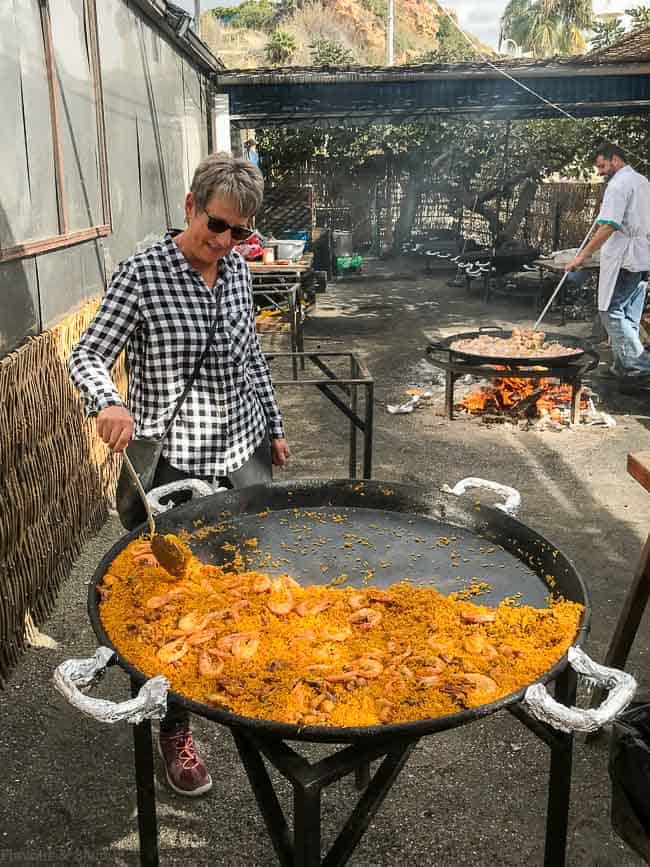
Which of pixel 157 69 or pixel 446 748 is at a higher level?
pixel 157 69

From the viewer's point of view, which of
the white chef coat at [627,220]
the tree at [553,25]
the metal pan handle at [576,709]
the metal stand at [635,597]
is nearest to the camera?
the metal pan handle at [576,709]

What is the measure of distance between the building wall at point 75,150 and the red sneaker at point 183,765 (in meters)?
2.33

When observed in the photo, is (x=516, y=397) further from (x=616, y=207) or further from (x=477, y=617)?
(x=477, y=617)

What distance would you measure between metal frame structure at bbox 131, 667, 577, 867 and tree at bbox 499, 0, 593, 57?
54.2m

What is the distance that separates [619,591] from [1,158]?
4.32m

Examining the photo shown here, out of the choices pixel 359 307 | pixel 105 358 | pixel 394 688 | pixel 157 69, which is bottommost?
A: pixel 359 307

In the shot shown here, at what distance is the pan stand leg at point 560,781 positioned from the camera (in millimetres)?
2004

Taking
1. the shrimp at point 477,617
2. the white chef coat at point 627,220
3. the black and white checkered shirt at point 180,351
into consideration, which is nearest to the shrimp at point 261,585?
the shrimp at point 477,617

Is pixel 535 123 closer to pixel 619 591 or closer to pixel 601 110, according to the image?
pixel 601 110

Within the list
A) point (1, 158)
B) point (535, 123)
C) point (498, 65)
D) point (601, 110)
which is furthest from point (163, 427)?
point (535, 123)

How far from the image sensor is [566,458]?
6.96 metres

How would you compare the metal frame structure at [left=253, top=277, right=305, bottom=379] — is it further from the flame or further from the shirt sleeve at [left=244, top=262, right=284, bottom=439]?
the shirt sleeve at [left=244, top=262, right=284, bottom=439]

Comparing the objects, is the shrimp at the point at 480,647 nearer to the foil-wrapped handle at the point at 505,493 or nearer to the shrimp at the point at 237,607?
the shrimp at the point at 237,607

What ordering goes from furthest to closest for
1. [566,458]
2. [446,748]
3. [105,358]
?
[566,458], [446,748], [105,358]
